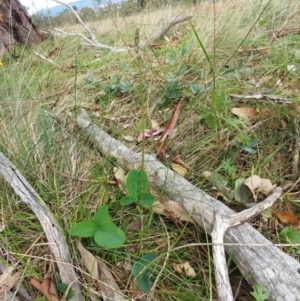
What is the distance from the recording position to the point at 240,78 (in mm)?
1820

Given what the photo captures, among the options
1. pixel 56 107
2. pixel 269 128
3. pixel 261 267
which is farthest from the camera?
pixel 56 107

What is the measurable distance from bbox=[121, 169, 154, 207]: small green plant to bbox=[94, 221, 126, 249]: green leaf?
0.13 m

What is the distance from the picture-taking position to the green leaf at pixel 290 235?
1.02 metres

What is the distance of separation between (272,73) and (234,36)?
2.06ft

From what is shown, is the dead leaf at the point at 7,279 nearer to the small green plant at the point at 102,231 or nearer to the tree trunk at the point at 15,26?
the small green plant at the point at 102,231

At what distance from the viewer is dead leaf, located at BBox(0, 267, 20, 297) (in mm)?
912

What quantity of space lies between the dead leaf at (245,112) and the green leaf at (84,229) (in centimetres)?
89

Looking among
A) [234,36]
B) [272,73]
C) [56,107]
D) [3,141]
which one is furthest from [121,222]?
[234,36]

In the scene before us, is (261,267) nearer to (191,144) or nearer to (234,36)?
(191,144)

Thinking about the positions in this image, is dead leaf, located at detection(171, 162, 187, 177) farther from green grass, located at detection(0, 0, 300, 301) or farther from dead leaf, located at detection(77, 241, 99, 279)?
dead leaf, located at detection(77, 241, 99, 279)

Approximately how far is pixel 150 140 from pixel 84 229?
27.0 inches

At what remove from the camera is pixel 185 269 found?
0.97 meters

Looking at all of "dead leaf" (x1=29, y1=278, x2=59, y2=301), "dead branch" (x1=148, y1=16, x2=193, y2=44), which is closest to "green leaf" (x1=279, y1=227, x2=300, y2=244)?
"dead leaf" (x1=29, y1=278, x2=59, y2=301)

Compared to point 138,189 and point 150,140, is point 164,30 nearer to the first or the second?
point 150,140
